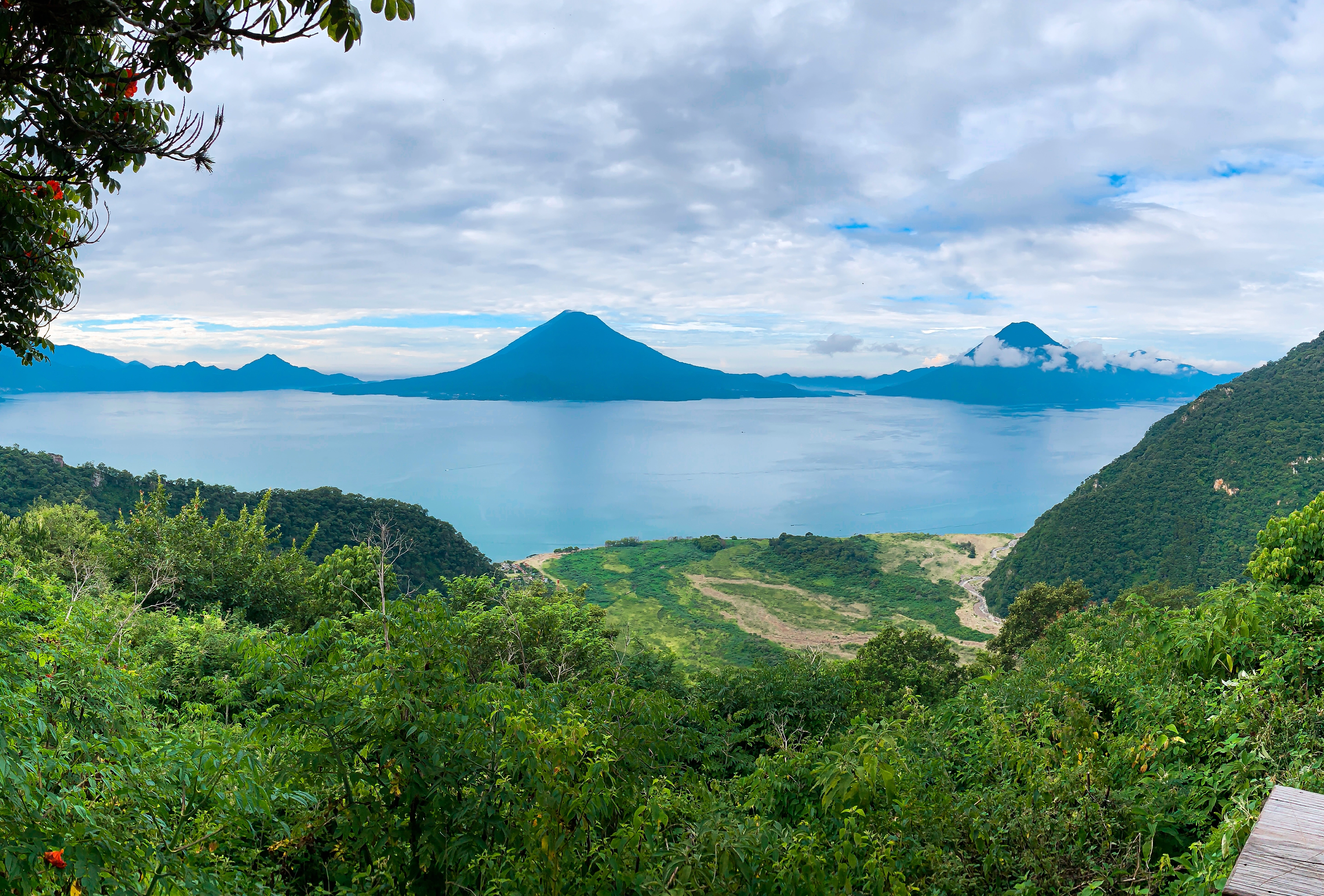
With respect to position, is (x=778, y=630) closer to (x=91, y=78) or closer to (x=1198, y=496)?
(x=1198, y=496)

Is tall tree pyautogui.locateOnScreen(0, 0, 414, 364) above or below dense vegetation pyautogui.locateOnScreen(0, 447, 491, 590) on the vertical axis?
above

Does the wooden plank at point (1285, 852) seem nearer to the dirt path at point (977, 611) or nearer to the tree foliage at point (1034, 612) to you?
the tree foliage at point (1034, 612)

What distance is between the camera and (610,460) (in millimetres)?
127188

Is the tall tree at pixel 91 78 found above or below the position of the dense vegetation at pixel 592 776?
above

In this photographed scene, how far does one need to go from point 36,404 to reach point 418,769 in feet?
691

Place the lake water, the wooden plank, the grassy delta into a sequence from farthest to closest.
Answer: the lake water, the grassy delta, the wooden plank

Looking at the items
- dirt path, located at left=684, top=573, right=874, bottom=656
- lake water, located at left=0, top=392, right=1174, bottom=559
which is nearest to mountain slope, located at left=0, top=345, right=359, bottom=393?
lake water, located at left=0, top=392, right=1174, bottom=559

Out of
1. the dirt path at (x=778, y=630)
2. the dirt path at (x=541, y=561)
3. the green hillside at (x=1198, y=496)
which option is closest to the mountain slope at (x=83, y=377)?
the dirt path at (x=541, y=561)

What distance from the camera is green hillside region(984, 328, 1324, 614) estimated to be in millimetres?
39125

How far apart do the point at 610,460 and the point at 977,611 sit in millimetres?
88499

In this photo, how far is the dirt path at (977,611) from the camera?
1631 inches

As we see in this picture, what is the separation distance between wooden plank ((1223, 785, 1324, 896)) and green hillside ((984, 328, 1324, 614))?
44.7m

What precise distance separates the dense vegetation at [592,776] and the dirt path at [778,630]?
2964cm

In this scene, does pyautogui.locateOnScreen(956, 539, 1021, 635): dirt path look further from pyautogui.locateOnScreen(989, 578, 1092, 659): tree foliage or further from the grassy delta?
pyautogui.locateOnScreen(989, 578, 1092, 659): tree foliage
